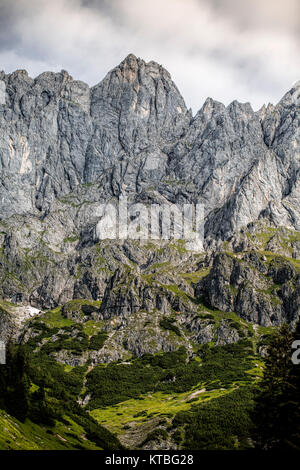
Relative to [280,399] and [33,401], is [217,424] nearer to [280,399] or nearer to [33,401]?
[33,401]

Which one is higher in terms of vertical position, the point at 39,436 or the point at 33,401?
the point at 33,401

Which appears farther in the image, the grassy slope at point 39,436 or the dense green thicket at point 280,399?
the grassy slope at point 39,436

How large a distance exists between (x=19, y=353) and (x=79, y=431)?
2135 cm

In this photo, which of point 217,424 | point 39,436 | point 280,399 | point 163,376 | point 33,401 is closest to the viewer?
point 280,399

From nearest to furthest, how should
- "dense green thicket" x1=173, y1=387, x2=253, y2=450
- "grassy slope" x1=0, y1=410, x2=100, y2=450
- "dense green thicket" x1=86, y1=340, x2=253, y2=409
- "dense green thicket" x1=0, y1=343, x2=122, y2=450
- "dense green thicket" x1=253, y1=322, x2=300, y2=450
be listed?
"dense green thicket" x1=253, y1=322, x2=300, y2=450 < "grassy slope" x1=0, y1=410, x2=100, y2=450 < "dense green thicket" x1=0, y1=343, x2=122, y2=450 < "dense green thicket" x1=173, y1=387, x2=253, y2=450 < "dense green thicket" x1=86, y1=340, x2=253, y2=409

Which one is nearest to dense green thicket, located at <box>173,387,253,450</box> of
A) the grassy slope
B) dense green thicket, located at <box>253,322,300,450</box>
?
dense green thicket, located at <box>253,322,300,450</box>

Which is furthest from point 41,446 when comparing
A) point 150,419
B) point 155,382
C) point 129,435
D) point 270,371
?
point 155,382

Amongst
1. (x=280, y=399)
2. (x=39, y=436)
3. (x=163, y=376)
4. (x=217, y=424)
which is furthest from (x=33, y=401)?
(x=163, y=376)

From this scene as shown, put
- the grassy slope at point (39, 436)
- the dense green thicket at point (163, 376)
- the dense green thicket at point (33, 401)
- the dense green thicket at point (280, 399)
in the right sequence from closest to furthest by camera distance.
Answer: the dense green thicket at point (280, 399) < the grassy slope at point (39, 436) < the dense green thicket at point (33, 401) < the dense green thicket at point (163, 376)

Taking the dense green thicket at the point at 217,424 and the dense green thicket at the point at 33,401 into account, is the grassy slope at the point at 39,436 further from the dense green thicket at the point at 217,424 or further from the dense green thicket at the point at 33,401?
the dense green thicket at the point at 217,424

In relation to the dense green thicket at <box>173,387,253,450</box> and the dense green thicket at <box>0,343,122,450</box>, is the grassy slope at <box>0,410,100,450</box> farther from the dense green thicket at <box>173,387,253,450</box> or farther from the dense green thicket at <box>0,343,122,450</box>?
the dense green thicket at <box>173,387,253,450</box>

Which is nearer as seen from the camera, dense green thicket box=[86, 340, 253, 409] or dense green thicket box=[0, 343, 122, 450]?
dense green thicket box=[0, 343, 122, 450]

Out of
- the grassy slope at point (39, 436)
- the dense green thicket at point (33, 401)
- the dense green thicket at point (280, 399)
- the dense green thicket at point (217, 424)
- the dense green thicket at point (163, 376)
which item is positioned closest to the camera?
the dense green thicket at point (280, 399)

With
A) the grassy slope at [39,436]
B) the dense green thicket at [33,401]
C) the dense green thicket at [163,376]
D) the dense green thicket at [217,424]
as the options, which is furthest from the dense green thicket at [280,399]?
the dense green thicket at [163,376]
